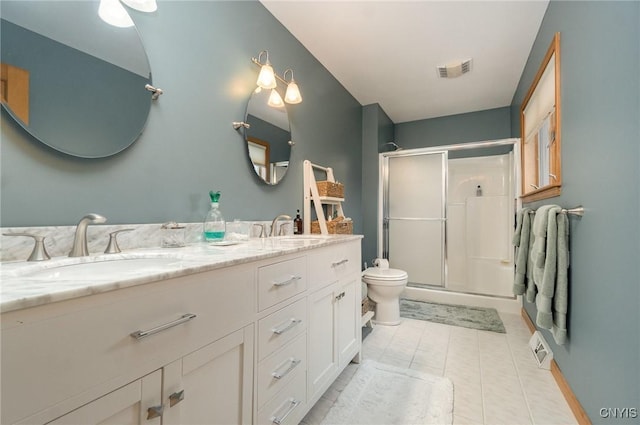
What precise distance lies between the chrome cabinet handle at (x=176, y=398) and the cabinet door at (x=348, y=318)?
94 cm

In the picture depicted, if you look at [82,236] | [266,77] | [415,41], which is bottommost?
[82,236]

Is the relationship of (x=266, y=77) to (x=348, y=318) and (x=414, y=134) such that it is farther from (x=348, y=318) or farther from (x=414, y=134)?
(x=414, y=134)

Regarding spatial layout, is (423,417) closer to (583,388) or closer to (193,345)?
(583,388)

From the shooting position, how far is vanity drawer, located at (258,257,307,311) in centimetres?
97

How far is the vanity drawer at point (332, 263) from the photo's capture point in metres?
1.31

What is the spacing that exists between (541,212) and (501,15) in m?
1.42

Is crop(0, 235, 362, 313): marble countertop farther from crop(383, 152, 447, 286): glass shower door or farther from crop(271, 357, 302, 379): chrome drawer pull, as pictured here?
crop(383, 152, 447, 286): glass shower door

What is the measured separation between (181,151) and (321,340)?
1.13m

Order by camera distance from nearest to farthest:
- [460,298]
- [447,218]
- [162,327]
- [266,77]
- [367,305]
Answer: [162,327]
[266,77]
[367,305]
[460,298]
[447,218]

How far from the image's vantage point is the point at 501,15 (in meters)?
1.90

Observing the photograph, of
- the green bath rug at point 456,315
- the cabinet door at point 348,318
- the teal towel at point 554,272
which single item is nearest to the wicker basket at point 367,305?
the green bath rug at point 456,315

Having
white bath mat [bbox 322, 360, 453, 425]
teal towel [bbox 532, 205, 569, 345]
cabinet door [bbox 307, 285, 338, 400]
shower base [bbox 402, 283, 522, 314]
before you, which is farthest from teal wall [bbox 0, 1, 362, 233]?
shower base [bbox 402, 283, 522, 314]

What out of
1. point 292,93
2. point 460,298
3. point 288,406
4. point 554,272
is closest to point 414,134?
point 460,298

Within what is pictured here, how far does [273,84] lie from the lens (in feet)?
5.65
